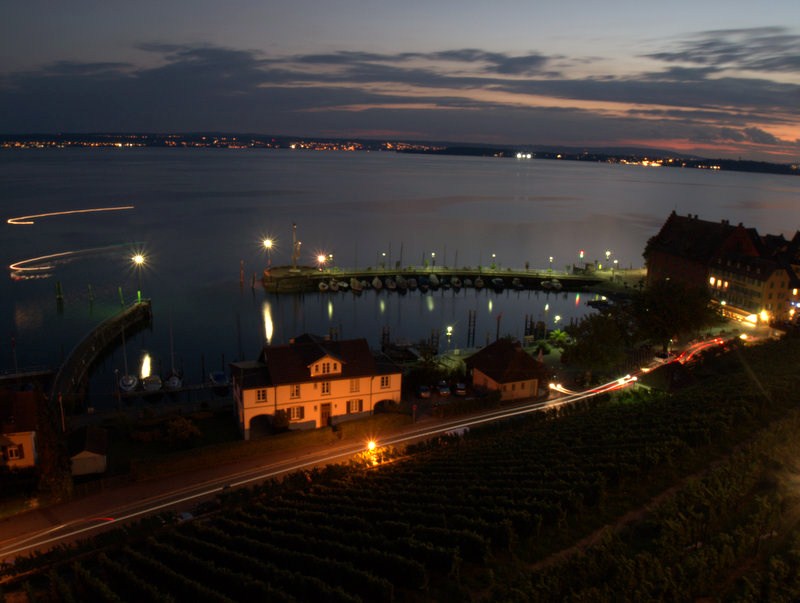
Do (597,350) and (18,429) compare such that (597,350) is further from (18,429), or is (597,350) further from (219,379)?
(18,429)

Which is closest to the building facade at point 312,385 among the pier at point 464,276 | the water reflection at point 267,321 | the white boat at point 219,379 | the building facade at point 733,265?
the white boat at point 219,379

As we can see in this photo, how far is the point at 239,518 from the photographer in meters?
20.2

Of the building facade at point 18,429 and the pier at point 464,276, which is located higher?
the building facade at point 18,429

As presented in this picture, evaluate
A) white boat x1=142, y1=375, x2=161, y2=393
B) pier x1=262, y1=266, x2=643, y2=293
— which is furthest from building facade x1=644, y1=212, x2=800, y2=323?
white boat x1=142, y1=375, x2=161, y2=393

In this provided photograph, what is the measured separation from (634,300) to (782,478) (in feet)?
85.1

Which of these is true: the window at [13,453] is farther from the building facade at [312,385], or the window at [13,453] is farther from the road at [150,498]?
the building facade at [312,385]

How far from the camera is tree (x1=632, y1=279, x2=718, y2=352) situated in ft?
135

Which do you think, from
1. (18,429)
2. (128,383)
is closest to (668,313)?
(128,383)

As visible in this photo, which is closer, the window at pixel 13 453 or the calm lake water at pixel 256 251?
the window at pixel 13 453

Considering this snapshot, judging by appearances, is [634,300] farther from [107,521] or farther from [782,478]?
[107,521]

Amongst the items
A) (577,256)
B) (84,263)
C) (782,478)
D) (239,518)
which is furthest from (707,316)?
(84,263)

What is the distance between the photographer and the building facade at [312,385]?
28.6 meters

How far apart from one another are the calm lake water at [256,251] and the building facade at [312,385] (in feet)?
49.7

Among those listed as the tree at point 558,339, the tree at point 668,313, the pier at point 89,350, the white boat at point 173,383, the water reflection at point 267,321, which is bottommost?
the water reflection at point 267,321
